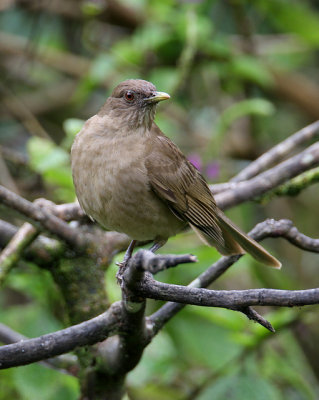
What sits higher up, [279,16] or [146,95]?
[279,16]

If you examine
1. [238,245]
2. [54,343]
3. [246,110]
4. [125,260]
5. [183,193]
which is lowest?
[125,260]

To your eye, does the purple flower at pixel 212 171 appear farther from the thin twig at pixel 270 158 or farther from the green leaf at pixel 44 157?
the green leaf at pixel 44 157

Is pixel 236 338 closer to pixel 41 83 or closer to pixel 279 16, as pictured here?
pixel 279 16

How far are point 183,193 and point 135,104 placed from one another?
0.60m

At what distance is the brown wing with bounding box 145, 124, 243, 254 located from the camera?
136 inches

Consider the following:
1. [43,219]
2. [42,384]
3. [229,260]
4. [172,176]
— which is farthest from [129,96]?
[42,384]

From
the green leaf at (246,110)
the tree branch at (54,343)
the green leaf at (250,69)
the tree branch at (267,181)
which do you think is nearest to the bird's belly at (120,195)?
the tree branch at (267,181)

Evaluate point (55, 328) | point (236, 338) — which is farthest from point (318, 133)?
point (55, 328)

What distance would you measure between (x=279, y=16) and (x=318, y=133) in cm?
219

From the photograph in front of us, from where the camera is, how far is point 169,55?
5566mm

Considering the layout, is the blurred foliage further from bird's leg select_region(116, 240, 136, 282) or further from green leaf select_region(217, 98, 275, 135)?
bird's leg select_region(116, 240, 136, 282)

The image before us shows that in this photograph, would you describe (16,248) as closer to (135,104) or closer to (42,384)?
(42,384)

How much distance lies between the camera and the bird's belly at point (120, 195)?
3244 mm

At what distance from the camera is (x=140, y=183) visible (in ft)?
10.9
